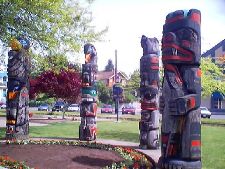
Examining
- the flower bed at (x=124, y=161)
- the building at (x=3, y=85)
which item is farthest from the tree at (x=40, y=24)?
the building at (x=3, y=85)

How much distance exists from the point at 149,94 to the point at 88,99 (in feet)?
13.4

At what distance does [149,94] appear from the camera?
15406mm

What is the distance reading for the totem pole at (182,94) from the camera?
8.53 metres

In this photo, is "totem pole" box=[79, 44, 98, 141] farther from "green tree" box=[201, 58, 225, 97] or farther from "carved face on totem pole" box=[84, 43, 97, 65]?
"green tree" box=[201, 58, 225, 97]

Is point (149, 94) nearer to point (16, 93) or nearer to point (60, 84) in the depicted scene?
point (16, 93)

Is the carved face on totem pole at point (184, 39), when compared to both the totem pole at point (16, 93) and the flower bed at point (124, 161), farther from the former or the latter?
the totem pole at point (16, 93)

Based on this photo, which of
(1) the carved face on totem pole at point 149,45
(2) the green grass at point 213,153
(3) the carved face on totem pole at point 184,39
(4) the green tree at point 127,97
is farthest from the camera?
(4) the green tree at point 127,97

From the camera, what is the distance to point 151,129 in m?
15.4

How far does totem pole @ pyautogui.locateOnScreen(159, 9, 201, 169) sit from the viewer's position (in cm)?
853

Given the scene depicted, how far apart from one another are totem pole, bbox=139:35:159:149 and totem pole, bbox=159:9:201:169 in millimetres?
6461

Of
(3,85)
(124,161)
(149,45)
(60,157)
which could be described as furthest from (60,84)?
(3,85)

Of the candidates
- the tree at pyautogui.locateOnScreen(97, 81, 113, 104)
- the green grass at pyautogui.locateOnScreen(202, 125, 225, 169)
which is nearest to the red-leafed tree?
the green grass at pyautogui.locateOnScreen(202, 125, 225, 169)

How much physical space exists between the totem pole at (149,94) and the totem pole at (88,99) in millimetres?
3440

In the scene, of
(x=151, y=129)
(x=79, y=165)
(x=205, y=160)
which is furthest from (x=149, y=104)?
(x=79, y=165)
